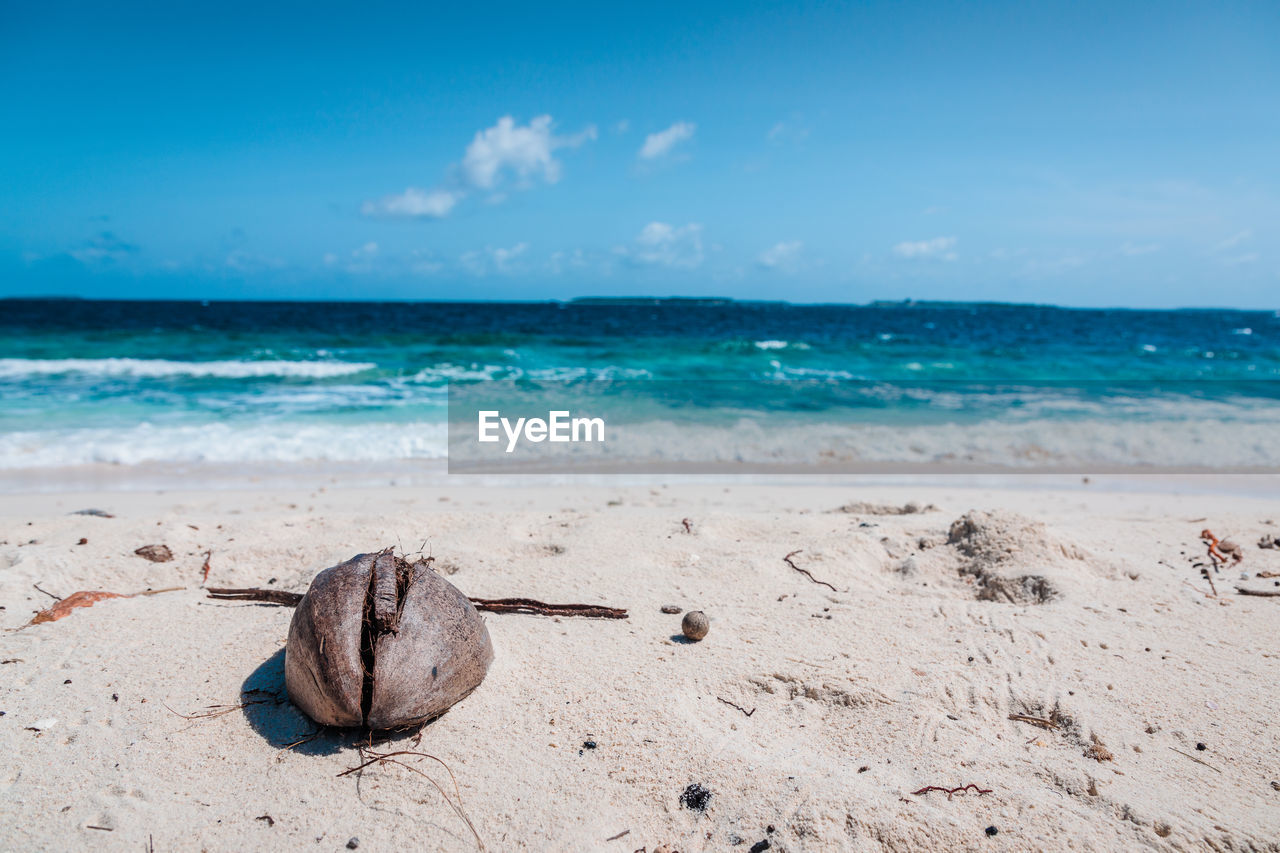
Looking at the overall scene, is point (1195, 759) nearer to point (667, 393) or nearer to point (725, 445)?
point (725, 445)

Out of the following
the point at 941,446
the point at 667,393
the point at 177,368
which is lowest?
the point at 941,446

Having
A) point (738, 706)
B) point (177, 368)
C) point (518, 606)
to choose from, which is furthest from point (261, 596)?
point (177, 368)

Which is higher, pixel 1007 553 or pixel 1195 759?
pixel 1007 553

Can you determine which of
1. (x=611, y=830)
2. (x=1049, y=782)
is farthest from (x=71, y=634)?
(x=1049, y=782)

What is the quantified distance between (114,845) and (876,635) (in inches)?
124

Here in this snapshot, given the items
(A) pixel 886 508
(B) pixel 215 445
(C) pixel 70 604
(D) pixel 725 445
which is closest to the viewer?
(C) pixel 70 604

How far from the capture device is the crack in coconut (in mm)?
2418

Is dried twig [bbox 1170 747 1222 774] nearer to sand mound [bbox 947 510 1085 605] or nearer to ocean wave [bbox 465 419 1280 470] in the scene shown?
sand mound [bbox 947 510 1085 605]

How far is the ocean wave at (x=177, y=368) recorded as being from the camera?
53.0 feet

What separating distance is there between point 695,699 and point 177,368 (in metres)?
18.8

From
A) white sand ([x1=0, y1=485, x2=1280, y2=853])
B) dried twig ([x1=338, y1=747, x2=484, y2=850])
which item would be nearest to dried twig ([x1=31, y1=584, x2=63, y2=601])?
white sand ([x1=0, y1=485, x2=1280, y2=853])

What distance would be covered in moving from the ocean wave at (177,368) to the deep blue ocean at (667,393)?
0.09 m

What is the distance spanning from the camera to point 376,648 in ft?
8.07

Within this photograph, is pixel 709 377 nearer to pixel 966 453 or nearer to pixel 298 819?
pixel 966 453
